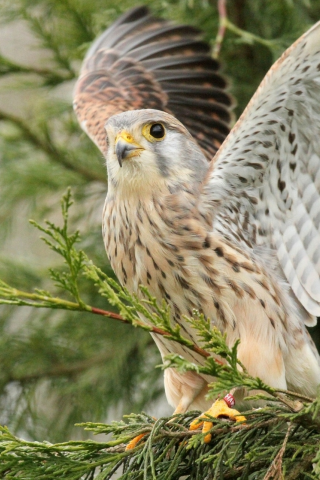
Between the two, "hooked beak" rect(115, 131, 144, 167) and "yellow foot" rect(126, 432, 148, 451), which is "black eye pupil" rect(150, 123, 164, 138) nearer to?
"hooked beak" rect(115, 131, 144, 167)

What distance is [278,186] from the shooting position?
341cm

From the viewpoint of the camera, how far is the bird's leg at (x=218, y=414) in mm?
2510

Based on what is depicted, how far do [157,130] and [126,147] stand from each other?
0.20 metres

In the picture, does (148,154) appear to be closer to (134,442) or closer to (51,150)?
(134,442)

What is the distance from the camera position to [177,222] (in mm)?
3201

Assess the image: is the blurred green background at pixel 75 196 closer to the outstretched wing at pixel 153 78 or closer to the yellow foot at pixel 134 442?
the outstretched wing at pixel 153 78

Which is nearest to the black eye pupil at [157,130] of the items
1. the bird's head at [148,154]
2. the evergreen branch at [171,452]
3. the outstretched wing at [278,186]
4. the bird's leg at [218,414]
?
the bird's head at [148,154]

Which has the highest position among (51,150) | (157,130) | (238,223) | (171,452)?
(157,130)

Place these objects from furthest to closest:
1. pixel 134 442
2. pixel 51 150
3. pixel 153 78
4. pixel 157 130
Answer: pixel 51 150, pixel 153 78, pixel 157 130, pixel 134 442

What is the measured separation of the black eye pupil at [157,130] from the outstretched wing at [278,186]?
27 cm

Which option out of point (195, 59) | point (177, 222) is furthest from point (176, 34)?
point (177, 222)

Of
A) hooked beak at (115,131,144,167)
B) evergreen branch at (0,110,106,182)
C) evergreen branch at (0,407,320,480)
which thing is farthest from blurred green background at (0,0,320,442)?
evergreen branch at (0,407,320,480)

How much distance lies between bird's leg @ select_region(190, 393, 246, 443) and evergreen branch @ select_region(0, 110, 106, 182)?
7.05 ft

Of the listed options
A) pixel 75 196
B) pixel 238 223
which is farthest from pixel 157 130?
pixel 75 196
